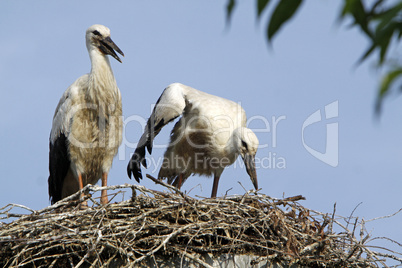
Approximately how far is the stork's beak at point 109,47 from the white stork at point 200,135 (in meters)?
0.72

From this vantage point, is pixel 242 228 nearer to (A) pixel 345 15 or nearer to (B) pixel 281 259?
(B) pixel 281 259

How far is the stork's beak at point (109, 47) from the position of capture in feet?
19.0

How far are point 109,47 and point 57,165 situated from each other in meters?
1.35

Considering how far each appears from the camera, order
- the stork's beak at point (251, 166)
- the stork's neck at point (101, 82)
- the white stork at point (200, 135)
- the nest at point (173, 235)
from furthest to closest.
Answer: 1. the white stork at point (200, 135)
2. the stork's neck at point (101, 82)
3. the stork's beak at point (251, 166)
4. the nest at point (173, 235)

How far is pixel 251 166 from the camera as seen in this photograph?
5.66 metres

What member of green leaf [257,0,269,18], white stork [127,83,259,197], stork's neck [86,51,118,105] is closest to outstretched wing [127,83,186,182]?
white stork [127,83,259,197]

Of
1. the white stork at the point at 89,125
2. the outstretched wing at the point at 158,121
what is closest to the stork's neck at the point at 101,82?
the white stork at the point at 89,125

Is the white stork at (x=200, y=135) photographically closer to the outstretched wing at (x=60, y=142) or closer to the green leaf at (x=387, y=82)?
the outstretched wing at (x=60, y=142)

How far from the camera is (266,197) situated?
427cm

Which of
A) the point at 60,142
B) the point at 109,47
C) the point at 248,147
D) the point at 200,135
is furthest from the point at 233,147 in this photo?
the point at 60,142

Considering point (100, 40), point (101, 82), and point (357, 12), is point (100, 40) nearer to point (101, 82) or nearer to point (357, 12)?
point (101, 82)

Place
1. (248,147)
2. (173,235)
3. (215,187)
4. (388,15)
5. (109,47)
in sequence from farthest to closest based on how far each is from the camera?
(215,187) < (109,47) < (248,147) < (173,235) < (388,15)

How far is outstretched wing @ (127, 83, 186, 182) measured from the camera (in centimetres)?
589

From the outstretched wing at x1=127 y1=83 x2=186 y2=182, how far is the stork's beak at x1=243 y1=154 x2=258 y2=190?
0.86 meters
